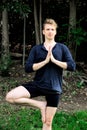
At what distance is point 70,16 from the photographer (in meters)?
12.1

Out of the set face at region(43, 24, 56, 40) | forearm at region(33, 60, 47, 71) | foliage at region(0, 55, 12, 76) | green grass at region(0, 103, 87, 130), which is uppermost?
face at region(43, 24, 56, 40)

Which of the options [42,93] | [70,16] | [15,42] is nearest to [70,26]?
[70,16]

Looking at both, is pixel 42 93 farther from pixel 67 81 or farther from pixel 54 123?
pixel 67 81

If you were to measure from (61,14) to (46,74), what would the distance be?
259 inches

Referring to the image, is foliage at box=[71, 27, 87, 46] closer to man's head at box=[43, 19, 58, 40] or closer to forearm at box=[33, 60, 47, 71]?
man's head at box=[43, 19, 58, 40]

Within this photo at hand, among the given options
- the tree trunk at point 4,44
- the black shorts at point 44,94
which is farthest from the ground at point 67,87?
the black shorts at point 44,94

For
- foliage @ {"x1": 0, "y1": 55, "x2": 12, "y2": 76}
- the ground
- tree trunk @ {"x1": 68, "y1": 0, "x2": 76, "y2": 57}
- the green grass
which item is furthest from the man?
tree trunk @ {"x1": 68, "y1": 0, "x2": 76, "y2": 57}

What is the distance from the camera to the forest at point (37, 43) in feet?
29.2

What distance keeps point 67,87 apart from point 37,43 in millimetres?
Answer: 1934

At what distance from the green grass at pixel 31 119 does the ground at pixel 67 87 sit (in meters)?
0.58

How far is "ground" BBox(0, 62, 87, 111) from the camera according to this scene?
976 centimetres

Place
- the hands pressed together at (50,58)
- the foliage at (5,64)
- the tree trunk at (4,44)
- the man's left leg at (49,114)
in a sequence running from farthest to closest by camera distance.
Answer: the tree trunk at (4,44) → the foliage at (5,64) → the man's left leg at (49,114) → the hands pressed together at (50,58)

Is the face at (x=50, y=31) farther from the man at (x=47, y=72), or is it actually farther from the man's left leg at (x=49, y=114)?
the man's left leg at (x=49, y=114)

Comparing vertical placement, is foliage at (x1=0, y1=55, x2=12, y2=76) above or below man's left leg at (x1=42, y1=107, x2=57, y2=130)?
below
